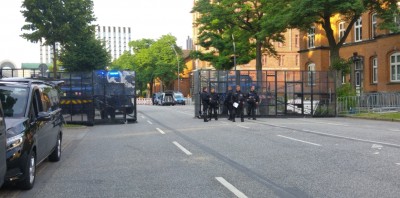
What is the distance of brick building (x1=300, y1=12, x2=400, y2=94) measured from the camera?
39500 mm

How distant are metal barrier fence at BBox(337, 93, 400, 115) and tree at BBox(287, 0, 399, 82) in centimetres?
166

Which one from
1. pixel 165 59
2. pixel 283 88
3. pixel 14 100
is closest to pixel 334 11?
pixel 283 88

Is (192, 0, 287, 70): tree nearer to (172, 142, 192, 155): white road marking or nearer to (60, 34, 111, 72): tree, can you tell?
(60, 34, 111, 72): tree

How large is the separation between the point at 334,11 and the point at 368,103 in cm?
627

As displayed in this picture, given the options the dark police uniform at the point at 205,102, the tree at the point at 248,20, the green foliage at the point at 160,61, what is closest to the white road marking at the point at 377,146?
the dark police uniform at the point at 205,102

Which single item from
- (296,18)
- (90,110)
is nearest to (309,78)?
(296,18)

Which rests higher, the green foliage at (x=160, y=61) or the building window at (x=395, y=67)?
the green foliage at (x=160, y=61)

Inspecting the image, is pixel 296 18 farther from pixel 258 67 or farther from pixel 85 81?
pixel 85 81

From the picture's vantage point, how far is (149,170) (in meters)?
9.04

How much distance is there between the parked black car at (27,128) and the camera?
6.90 meters

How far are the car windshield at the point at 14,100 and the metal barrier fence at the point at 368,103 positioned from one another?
2408 centimetres

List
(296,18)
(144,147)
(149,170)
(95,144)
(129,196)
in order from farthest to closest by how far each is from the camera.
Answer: (296,18)
(95,144)
(144,147)
(149,170)
(129,196)

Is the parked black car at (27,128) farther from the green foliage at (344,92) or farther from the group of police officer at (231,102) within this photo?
the green foliage at (344,92)

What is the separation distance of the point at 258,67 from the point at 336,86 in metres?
7.38
